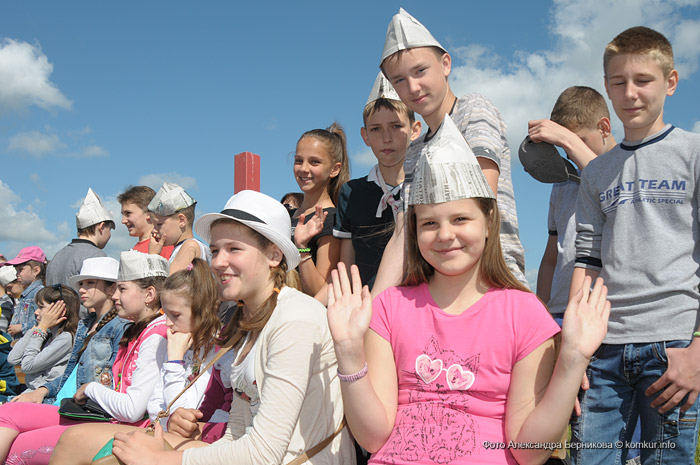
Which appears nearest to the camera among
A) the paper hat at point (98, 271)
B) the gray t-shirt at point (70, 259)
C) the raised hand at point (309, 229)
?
the raised hand at point (309, 229)

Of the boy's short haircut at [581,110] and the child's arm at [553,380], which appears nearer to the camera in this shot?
the child's arm at [553,380]

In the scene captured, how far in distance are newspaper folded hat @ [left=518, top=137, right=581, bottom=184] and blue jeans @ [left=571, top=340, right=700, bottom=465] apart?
0.95m

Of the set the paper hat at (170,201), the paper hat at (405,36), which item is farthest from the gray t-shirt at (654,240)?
the paper hat at (170,201)

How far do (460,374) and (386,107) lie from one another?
2218 millimetres

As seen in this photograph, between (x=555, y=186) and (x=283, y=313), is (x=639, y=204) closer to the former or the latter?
(x=555, y=186)

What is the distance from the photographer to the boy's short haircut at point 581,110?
3393 mm

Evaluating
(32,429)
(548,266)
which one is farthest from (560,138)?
(32,429)

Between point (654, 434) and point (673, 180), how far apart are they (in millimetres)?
1088

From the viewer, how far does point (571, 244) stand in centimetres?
331

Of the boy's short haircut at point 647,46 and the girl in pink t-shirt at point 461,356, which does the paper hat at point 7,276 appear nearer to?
the girl in pink t-shirt at point 461,356

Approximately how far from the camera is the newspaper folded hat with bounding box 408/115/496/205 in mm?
2201

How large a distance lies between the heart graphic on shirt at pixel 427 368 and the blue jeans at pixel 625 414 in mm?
777

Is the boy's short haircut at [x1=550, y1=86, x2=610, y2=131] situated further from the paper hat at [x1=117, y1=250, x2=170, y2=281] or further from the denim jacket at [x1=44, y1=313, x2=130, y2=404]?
the denim jacket at [x1=44, y1=313, x2=130, y2=404]

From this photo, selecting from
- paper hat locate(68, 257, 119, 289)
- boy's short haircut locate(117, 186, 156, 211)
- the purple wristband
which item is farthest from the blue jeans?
boy's short haircut locate(117, 186, 156, 211)
